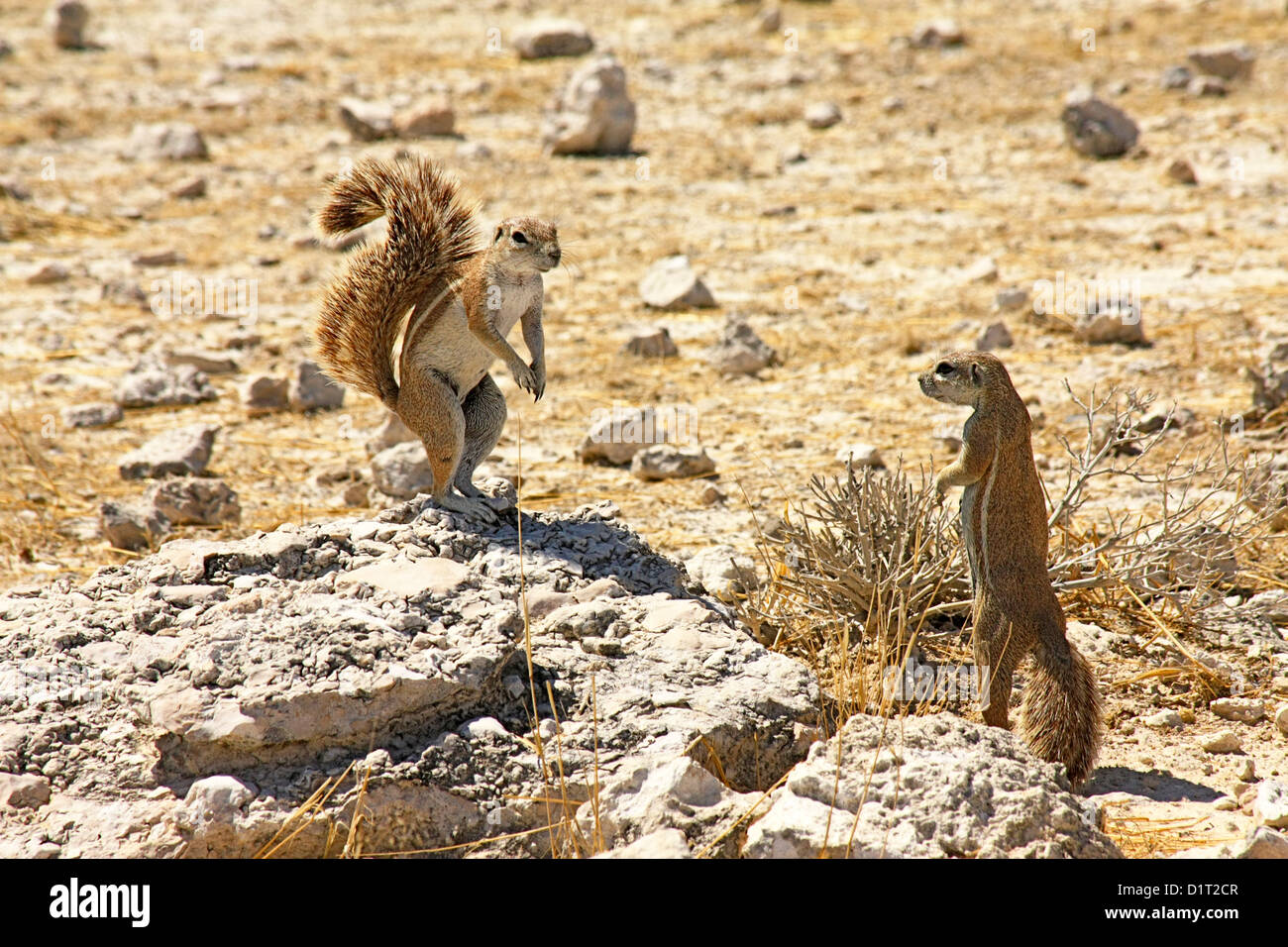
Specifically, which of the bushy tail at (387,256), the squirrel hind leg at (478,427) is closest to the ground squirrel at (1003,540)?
the squirrel hind leg at (478,427)

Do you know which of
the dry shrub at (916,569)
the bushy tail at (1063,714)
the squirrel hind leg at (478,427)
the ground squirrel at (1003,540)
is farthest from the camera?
the squirrel hind leg at (478,427)

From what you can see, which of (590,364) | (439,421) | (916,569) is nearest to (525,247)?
(439,421)

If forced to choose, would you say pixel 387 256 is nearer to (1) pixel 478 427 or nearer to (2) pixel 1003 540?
(1) pixel 478 427

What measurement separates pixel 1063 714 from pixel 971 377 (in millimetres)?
1092

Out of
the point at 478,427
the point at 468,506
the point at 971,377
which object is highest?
the point at 971,377

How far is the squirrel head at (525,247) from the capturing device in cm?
454

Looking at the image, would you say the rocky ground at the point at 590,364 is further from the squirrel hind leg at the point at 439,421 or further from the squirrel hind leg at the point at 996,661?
the squirrel hind leg at the point at 996,661

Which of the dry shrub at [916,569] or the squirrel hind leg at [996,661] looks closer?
the squirrel hind leg at [996,661]

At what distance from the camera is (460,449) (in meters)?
4.79

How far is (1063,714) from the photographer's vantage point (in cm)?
389

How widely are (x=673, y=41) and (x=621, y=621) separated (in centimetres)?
1490

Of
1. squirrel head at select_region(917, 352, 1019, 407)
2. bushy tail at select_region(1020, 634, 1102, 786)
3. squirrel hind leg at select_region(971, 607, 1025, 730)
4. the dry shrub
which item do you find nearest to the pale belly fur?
the dry shrub

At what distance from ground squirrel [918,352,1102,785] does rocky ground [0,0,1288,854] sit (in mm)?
467

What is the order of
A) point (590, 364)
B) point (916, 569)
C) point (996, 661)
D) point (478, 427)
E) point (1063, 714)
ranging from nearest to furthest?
point (1063, 714), point (996, 661), point (916, 569), point (478, 427), point (590, 364)
